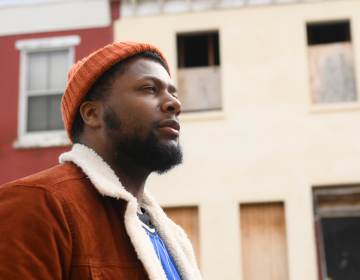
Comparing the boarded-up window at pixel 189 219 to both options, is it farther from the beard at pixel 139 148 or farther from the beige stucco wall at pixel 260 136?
the beard at pixel 139 148

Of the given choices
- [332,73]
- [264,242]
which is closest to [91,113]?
[264,242]

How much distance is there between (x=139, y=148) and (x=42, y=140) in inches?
396

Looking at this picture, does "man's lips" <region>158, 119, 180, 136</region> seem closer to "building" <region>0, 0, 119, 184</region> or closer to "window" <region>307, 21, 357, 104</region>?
"window" <region>307, 21, 357, 104</region>

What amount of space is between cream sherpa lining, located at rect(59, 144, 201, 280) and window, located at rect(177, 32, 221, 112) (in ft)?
31.3

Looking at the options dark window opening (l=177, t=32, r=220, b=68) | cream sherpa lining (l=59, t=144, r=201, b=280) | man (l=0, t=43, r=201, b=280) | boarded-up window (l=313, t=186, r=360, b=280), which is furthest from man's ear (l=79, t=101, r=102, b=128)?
dark window opening (l=177, t=32, r=220, b=68)

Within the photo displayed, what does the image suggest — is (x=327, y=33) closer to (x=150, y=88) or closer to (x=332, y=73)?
(x=332, y=73)

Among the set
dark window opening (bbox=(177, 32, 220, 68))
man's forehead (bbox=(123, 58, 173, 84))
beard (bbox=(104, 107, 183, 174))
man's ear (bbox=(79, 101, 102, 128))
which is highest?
dark window opening (bbox=(177, 32, 220, 68))

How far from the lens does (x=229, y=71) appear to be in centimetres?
1215

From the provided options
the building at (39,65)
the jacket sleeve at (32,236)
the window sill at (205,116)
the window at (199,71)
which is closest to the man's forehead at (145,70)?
the jacket sleeve at (32,236)

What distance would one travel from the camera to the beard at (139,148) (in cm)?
247

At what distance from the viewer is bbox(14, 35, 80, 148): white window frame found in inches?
482

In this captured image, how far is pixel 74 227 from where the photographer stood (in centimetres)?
205

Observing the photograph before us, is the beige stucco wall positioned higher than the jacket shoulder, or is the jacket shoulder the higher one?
the beige stucco wall

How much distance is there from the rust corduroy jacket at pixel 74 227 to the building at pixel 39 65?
33.2 feet
